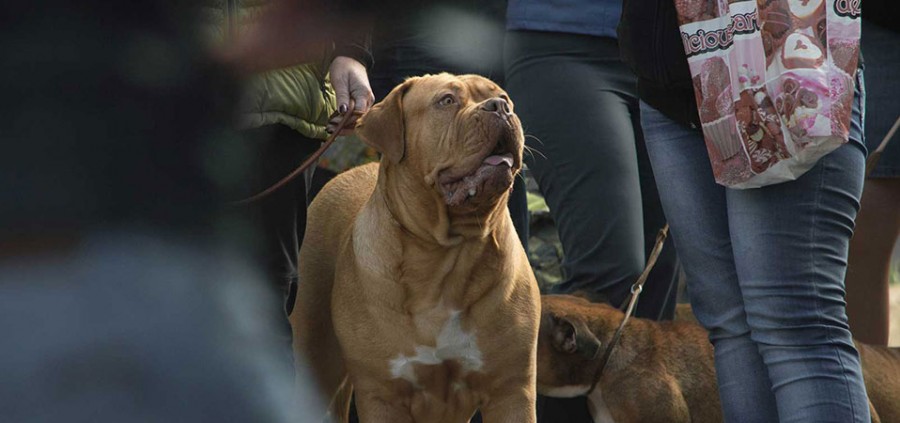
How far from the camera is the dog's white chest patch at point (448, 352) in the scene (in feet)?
12.3

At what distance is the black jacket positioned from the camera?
295cm

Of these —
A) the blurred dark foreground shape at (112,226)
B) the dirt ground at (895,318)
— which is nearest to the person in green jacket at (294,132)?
the blurred dark foreground shape at (112,226)

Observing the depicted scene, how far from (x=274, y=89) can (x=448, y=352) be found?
169cm

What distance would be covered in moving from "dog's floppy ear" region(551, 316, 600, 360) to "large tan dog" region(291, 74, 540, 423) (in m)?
0.72

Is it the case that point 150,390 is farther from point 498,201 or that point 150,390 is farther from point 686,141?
point 498,201

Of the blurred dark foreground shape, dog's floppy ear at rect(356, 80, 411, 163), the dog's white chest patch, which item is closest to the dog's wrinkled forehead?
dog's floppy ear at rect(356, 80, 411, 163)

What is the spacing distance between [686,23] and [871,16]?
1.61 m

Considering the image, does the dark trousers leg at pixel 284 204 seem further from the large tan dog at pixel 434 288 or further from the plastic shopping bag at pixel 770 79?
the plastic shopping bag at pixel 770 79

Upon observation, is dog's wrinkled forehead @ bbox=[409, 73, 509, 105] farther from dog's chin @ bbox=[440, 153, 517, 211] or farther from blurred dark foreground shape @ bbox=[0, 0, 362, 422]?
blurred dark foreground shape @ bbox=[0, 0, 362, 422]

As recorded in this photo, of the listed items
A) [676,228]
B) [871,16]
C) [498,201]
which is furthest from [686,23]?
[871,16]

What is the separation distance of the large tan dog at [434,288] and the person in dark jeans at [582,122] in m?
0.38

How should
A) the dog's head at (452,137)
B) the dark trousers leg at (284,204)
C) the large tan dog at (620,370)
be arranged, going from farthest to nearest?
the large tan dog at (620,370) < the dog's head at (452,137) < the dark trousers leg at (284,204)

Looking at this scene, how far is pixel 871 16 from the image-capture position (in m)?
4.13

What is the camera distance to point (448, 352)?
375 cm
